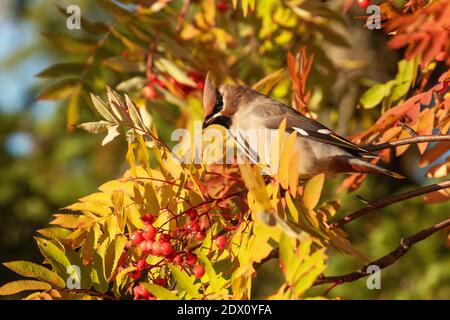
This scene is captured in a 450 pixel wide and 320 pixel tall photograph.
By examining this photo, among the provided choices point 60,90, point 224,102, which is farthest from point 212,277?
point 60,90

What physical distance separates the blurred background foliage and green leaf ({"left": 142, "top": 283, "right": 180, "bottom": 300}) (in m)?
1.02

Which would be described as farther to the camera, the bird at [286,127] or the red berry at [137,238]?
the bird at [286,127]

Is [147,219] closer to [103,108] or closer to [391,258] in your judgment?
[103,108]

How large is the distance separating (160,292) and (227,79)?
188cm

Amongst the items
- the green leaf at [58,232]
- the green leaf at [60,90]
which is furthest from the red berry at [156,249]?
the green leaf at [60,90]

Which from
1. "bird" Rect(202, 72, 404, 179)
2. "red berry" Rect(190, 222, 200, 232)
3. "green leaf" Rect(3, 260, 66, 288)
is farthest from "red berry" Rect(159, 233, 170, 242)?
"bird" Rect(202, 72, 404, 179)

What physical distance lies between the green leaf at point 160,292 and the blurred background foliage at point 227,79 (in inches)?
40.1

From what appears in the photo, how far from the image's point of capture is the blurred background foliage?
3.45 meters

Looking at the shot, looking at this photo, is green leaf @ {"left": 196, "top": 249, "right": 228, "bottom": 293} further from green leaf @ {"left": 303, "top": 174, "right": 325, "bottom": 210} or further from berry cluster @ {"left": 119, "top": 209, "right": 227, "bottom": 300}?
green leaf @ {"left": 303, "top": 174, "right": 325, "bottom": 210}

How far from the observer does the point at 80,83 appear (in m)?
3.59

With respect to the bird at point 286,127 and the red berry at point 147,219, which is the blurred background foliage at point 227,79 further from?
the red berry at point 147,219

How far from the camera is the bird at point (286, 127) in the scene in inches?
114
